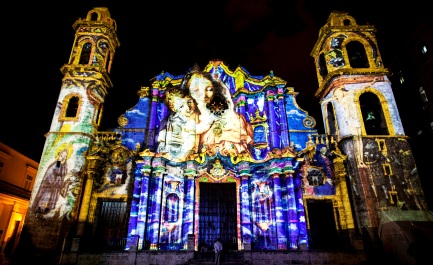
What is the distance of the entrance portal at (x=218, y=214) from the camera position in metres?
18.9

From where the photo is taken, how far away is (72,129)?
19.9 metres

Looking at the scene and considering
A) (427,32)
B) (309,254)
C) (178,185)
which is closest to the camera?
(309,254)

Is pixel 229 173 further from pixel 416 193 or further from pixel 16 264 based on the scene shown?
pixel 16 264

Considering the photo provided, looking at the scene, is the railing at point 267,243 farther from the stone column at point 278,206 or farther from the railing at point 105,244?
the railing at point 105,244

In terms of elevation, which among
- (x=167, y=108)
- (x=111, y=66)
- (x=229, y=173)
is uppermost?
(x=111, y=66)

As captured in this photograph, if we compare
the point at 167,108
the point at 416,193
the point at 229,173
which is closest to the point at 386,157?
the point at 416,193

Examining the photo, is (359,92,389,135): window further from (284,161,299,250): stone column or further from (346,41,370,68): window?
(284,161,299,250): stone column

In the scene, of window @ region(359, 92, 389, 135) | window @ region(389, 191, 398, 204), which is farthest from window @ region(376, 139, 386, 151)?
window @ region(389, 191, 398, 204)

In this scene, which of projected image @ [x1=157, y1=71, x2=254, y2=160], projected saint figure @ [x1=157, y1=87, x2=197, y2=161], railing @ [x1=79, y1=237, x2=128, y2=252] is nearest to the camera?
railing @ [x1=79, y1=237, x2=128, y2=252]

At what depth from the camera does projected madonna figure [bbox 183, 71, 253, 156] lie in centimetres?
2080

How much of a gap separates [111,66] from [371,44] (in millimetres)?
21701

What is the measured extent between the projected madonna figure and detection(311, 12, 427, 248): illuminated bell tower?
684 centimetres

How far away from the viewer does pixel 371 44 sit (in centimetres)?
2203

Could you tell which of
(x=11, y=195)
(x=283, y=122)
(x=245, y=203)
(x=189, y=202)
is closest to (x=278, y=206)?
(x=245, y=203)
